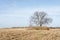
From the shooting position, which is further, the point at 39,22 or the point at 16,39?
the point at 39,22

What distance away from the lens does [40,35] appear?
1268 cm

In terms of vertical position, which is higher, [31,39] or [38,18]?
[38,18]

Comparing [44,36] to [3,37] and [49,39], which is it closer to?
[49,39]

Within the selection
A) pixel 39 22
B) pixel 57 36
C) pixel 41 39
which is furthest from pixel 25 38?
pixel 39 22

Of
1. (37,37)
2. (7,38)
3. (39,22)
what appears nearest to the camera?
(7,38)

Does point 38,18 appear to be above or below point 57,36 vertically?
above

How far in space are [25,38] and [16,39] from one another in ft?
2.60

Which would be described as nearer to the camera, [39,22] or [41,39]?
[41,39]

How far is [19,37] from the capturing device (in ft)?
38.6

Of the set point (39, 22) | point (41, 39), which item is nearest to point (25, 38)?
point (41, 39)

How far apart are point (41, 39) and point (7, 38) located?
8.94ft

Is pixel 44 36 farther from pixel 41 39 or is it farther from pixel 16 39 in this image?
pixel 16 39

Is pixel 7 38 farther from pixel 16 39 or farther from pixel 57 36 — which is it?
pixel 57 36

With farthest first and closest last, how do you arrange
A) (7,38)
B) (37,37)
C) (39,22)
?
1. (39,22)
2. (37,37)
3. (7,38)
